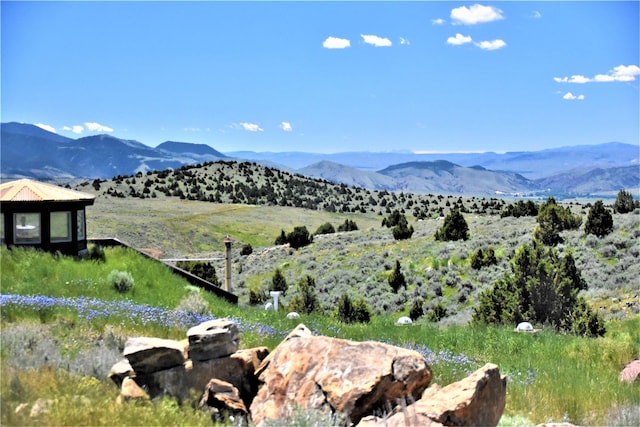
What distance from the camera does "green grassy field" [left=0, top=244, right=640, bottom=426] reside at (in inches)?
228

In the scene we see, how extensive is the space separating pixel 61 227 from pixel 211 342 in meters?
10.1

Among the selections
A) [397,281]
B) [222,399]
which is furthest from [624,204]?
[222,399]

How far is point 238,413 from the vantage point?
629 centimetres

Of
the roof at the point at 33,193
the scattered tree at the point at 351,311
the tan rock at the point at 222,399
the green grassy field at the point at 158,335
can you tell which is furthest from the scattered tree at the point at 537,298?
the roof at the point at 33,193

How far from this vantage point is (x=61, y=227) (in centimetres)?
1528

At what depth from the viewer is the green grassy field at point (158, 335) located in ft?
19.0

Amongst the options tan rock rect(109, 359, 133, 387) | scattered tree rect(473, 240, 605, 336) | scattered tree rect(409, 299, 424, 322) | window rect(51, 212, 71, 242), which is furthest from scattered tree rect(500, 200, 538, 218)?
tan rock rect(109, 359, 133, 387)

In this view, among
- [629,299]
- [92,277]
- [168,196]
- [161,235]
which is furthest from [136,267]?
[168,196]

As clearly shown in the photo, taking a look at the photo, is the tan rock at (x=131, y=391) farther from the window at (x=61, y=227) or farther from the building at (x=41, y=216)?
the window at (x=61, y=227)

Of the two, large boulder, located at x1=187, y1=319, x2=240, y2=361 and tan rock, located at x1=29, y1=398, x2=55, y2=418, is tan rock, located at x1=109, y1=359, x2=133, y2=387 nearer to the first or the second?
large boulder, located at x1=187, y1=319, x2=240, y2=361

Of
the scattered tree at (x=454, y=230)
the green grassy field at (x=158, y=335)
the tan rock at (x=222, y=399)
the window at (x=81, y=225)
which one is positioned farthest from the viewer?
the scattered tree at (x=454, y=230)

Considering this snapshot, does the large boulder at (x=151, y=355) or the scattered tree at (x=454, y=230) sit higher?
the large boulder at (x=151, y=355)

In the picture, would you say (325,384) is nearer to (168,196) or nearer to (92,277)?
(92,277)

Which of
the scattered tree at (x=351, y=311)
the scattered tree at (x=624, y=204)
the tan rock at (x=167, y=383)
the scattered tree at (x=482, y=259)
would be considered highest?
A: the scattered tree at (x=624, y=204)
